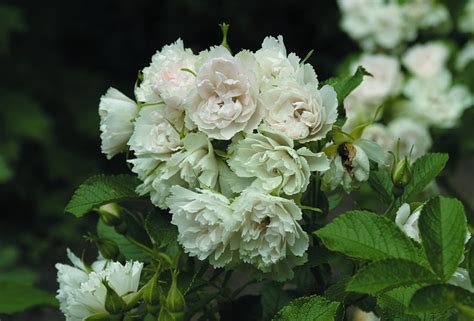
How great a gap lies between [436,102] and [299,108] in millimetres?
1523

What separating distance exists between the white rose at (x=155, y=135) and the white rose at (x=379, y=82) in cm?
134

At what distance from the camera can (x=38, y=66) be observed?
4363 millimetres

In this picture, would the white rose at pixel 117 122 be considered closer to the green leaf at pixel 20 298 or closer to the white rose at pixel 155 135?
the white rose at pixel 155 135

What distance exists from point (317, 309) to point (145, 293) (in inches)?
7.2

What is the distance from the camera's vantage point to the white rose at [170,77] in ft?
3.14

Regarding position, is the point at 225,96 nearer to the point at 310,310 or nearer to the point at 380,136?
the point at 310,310

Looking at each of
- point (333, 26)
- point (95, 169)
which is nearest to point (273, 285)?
point (95, 169)

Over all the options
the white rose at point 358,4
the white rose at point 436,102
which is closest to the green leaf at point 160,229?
the white rose at point 436,102

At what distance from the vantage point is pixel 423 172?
42.4 inches

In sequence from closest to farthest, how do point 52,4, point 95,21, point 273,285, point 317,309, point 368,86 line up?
1. point 317,309
2. point 273,285
3. point 368,86
4. point 52,4
5. point 95,21

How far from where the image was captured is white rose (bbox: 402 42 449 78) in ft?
8.04

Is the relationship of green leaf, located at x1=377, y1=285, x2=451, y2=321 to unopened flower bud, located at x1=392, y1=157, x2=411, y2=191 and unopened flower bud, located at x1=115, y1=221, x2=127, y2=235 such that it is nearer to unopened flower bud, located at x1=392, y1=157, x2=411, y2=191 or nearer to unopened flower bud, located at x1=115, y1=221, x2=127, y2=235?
unopened flower bud, located at x1=392, y1=157, x2=411, y2=191

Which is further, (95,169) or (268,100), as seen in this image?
(95,169)

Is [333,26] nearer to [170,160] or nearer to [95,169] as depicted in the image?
[95,169]
